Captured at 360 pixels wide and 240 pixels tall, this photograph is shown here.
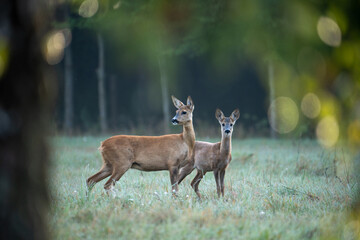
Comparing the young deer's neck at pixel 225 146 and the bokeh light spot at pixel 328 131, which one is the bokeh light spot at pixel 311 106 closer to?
the bokeh light spot at pixel 328 131

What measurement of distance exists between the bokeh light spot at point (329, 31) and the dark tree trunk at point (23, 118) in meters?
1.28

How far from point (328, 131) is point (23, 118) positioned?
56.1 inches

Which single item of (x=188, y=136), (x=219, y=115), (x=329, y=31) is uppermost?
(x=329, y=31)

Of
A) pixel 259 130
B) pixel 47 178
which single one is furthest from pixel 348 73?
pixel 259 130

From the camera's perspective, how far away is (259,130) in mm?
18859

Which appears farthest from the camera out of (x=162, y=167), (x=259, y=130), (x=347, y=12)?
(x=259, y=130)

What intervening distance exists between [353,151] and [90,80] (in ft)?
69.7

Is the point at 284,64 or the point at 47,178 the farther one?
the point at 47,178

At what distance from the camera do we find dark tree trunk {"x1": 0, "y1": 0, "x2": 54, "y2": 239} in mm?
1987

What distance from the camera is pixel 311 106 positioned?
51.1 inches

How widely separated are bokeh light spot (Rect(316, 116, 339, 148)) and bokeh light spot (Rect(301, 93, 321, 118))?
34 mm

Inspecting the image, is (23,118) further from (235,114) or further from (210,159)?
(235,114)

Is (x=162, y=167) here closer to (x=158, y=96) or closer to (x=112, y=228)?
(x=112, y=228)

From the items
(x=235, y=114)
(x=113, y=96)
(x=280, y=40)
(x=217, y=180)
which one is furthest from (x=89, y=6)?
(x=113, y=96)
